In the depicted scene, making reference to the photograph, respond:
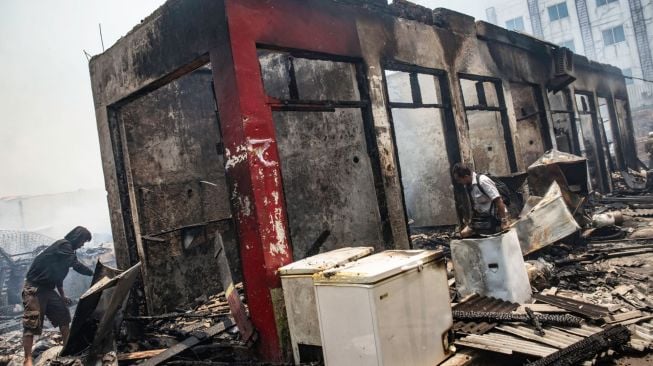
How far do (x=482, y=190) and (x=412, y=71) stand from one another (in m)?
3.02

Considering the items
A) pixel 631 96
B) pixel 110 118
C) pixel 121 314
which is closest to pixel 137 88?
pixel 110 118

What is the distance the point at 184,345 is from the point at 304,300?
227 centimetres

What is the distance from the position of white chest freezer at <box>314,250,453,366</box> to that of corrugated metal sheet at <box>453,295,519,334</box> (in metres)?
0.65

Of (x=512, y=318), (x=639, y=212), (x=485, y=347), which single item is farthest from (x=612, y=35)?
(x=485, y=347)

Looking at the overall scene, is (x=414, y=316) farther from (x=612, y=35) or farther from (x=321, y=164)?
(x=612, y=35)

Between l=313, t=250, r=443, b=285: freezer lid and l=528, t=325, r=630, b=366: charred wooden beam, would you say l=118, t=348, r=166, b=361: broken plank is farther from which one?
l=528, t=325, r=630, b=366: charred wooden beam

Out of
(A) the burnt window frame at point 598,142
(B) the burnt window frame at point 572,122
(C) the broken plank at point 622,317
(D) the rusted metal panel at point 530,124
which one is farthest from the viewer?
(A) the burnt window frame at point 598,142

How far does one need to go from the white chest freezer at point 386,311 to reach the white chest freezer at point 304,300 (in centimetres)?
29

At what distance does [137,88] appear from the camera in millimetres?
6129

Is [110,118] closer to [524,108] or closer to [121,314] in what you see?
[121,314]

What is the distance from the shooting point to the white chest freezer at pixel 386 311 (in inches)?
115

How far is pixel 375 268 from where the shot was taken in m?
3.13

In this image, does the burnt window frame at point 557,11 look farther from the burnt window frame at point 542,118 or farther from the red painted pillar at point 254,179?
the red painted pillar at point 254,179

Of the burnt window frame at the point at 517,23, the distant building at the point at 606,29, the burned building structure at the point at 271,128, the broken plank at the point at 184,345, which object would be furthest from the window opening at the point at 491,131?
the burnt window frame at the point at 517,23
